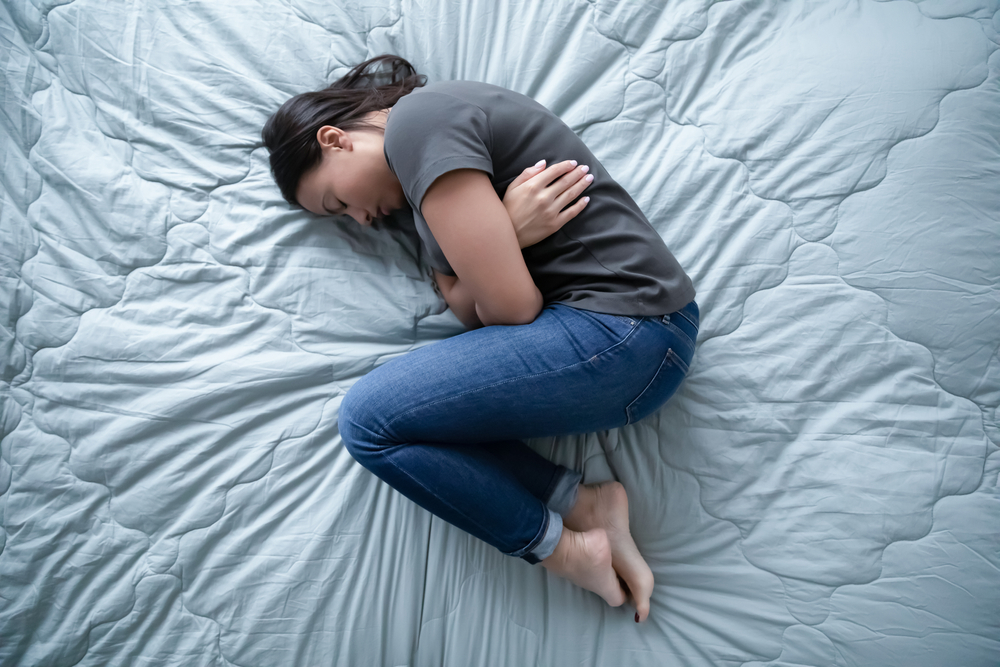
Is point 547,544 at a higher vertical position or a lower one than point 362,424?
lower

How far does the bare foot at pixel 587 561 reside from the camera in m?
0.74

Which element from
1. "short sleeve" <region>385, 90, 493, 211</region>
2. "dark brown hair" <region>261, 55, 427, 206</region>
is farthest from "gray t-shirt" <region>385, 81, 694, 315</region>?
"dark brown hair" <region>261, 55, 427, 206</region>

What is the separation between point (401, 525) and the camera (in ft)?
2.62

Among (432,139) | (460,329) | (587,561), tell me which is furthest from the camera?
(460,329)

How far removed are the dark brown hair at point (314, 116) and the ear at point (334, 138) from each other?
0.05 ft

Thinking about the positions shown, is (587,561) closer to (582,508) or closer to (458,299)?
(582,508)

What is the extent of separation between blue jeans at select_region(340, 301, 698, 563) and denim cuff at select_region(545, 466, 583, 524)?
0.13 ft

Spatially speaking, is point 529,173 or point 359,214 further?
point 359,214

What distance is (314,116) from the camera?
2.53 ft

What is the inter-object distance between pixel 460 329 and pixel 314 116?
1.16 feet

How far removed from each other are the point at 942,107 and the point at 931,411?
405 millimetres

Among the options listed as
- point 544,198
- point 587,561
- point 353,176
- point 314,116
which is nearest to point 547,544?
point 587,561

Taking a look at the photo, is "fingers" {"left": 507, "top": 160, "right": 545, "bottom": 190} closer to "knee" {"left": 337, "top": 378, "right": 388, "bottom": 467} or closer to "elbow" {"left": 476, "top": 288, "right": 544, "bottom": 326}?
"elbow" {"left": 476, "top": 288, "right": 544, "bottom": 326}

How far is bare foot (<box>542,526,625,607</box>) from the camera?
0.74m
